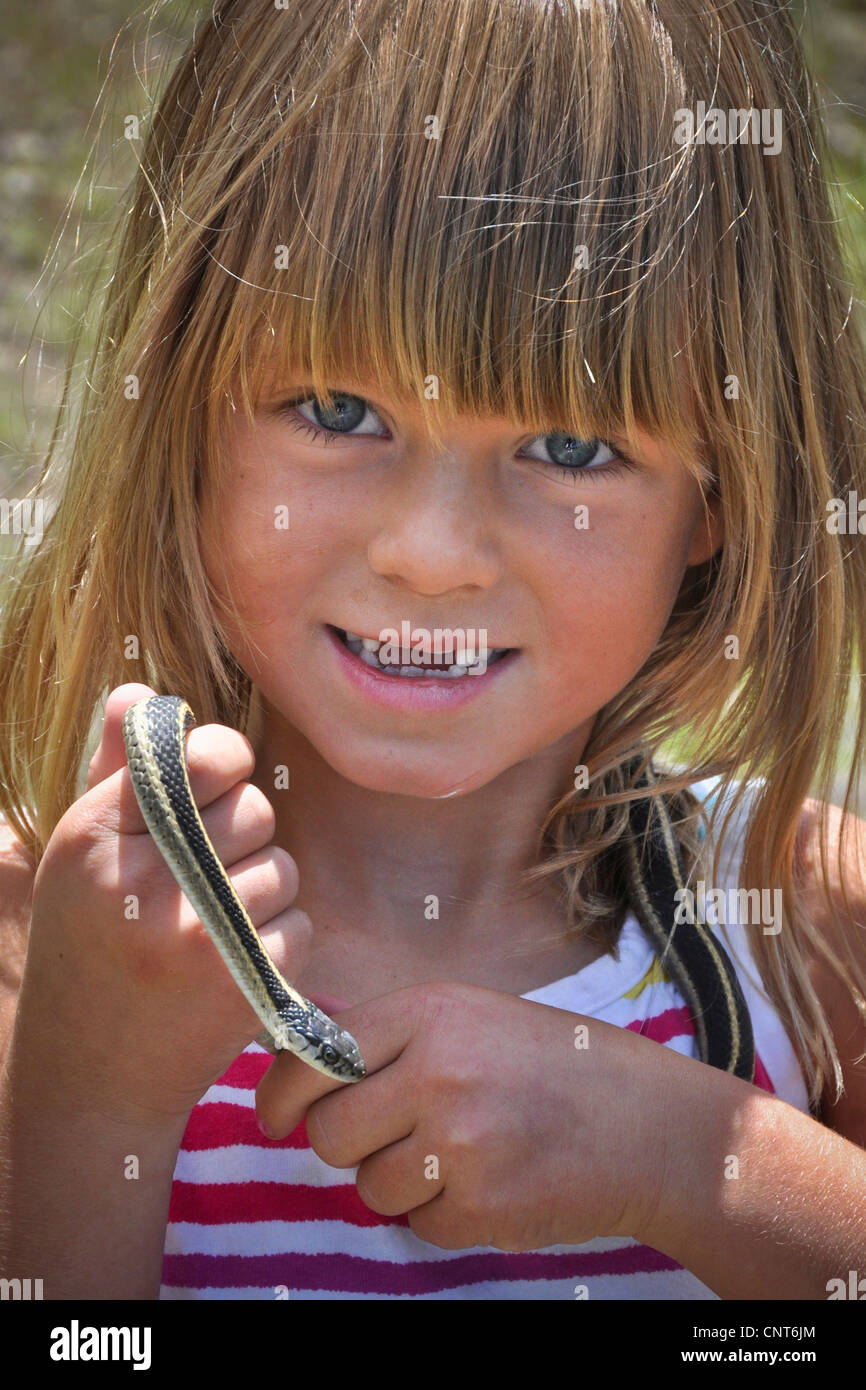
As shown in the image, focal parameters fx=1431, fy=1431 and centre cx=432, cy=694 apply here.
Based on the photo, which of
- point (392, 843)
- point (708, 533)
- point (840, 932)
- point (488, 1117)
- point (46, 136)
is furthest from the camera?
point (46, 136)

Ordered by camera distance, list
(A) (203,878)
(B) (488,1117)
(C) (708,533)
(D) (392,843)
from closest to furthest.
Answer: (A) (203,878), (B) (488,1117), (C) (708,533), (D) (392,843)

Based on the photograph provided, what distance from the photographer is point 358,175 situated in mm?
1667

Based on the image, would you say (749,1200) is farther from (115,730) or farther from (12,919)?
(12,919)

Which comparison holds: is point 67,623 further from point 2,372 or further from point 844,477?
point 2,372

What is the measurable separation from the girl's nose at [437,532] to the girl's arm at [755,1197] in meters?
0.72

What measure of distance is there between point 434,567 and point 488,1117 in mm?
664

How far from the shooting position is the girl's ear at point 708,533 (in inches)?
79.0

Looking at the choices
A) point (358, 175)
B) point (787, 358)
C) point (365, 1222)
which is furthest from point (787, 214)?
point (365, 1222)

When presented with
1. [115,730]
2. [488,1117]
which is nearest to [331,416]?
[115,730]

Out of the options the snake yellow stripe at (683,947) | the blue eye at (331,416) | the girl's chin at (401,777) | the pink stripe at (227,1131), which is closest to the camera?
the blue eye at (331,416)

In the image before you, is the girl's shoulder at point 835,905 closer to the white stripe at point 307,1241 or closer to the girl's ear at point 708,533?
the girl's ear at point 708,533

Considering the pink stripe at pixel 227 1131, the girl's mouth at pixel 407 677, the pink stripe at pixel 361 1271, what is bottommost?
the pink stripe at pixel 361 1271

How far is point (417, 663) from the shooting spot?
181 centimetres

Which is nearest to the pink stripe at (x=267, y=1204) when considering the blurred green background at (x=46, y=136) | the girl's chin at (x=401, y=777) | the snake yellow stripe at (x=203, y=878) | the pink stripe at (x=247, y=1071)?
the pink stripe at (x=247, y=1071)
